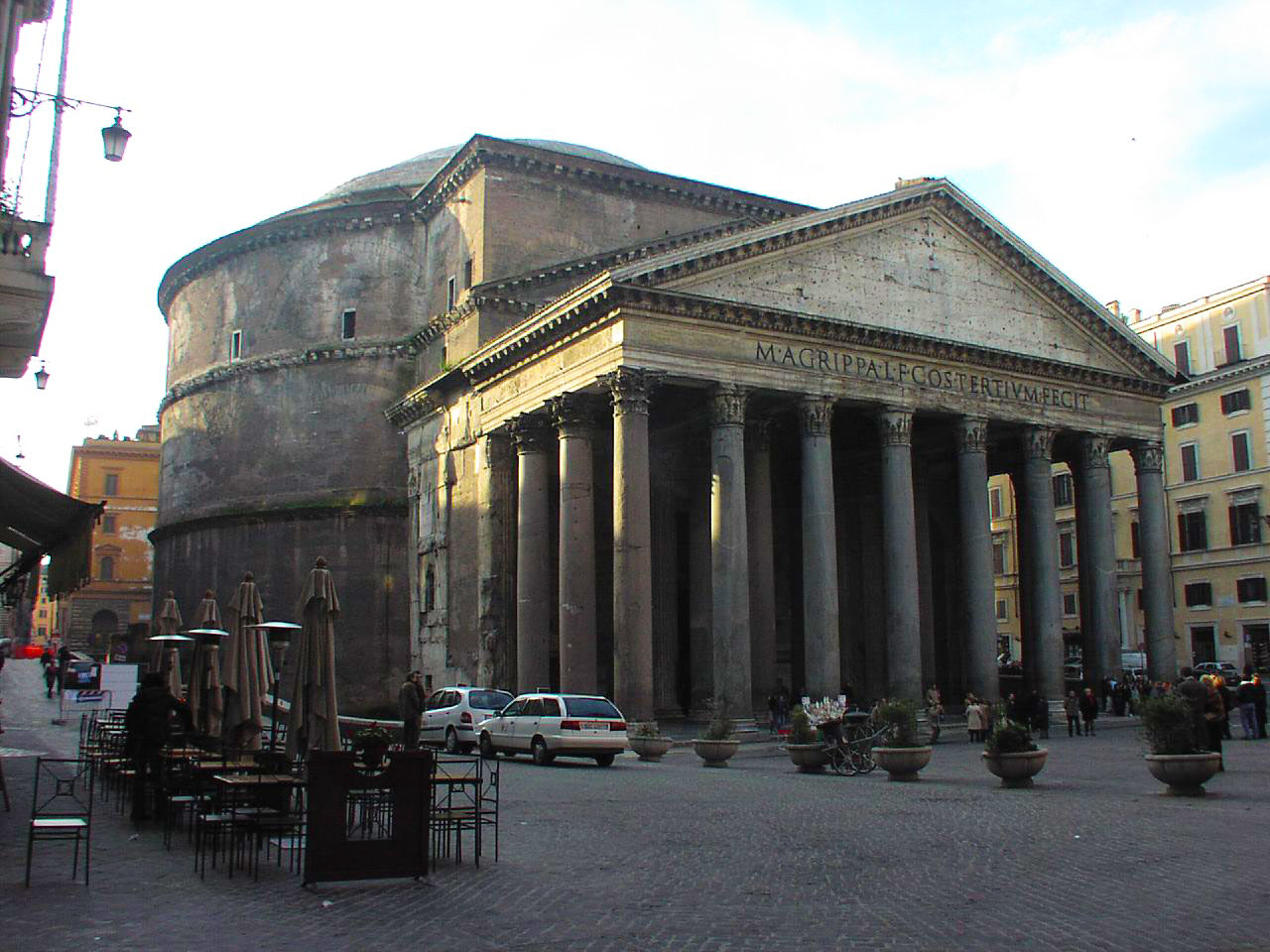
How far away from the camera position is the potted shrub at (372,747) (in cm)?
953

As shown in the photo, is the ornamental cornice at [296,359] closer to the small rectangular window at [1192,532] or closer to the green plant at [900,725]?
the green plant at [900,725]

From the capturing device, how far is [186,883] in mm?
9094

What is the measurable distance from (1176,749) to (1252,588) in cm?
3342

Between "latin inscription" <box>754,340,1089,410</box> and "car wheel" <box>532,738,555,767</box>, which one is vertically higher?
"latin inscription" <box>754,340,1089,410</box>

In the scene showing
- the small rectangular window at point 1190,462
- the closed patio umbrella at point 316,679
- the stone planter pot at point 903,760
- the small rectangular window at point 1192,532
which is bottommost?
the stone planter pot at point 903,760

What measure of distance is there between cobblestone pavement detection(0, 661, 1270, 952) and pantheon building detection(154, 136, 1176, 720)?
12.2m

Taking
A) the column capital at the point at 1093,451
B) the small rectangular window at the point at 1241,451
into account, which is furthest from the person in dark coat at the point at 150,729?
the small rectangular window at the point at 1241,451

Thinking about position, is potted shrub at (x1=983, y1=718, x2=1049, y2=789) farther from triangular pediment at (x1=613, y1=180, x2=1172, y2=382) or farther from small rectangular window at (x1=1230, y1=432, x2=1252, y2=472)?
small rectangular window at (x1=1230, y1=432, x2=1252, y2=472)

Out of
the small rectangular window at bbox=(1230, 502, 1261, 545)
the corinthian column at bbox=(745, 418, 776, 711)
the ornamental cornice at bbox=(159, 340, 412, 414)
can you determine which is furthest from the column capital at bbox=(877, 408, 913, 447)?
the small rectangular window at bbox=(1230, 502, 1261, 545)

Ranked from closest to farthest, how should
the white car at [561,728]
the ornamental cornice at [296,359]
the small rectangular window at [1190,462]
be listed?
the white car at [561,728], the ornamental cornice at [296,359], the small rectangular window at [1190,462]

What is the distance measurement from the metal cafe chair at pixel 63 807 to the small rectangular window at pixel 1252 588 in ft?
132

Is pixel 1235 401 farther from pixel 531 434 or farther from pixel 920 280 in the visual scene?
pixel 531 434

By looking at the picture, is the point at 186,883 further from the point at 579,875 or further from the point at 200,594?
the point at 200,594

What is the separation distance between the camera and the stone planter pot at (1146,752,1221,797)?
1477 cm
